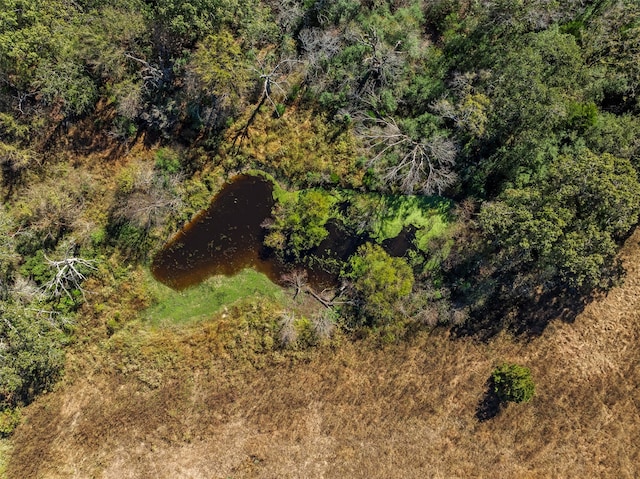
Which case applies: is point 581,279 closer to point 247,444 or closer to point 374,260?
point 374,260

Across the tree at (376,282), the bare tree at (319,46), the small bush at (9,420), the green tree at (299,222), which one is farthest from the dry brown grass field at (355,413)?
the bare tree at (319,46)

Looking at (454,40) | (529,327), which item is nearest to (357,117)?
(454,40)

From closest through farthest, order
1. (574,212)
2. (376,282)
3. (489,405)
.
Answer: (574,212), (376,282), (489,405)

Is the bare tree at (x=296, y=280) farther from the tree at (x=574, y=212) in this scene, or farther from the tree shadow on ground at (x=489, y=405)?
the tree shadow on ground at (x=489, y=405)

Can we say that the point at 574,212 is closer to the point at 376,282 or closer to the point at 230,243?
the point at 376,282

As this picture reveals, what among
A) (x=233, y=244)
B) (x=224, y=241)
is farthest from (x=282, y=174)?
(x=224, y=241)

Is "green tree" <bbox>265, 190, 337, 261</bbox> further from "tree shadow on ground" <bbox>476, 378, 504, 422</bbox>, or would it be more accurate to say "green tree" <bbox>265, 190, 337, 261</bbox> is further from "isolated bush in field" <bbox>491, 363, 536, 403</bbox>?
"tree shadow on ground" <bbox>476, 378, 504, 422</bbox>
